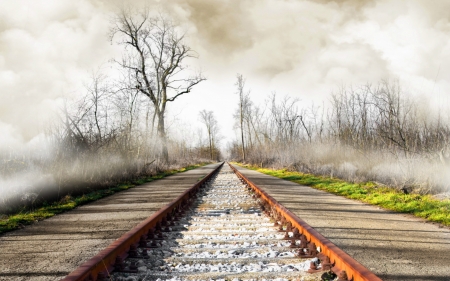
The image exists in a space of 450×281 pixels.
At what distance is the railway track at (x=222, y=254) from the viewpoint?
2.79 metres

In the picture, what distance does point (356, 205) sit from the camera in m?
7.37

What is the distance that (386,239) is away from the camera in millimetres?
4215

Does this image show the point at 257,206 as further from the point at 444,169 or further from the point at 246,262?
the point at 444,169

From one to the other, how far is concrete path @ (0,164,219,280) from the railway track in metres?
0.47

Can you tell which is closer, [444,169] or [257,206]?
[257,206]

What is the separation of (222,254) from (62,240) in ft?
7.43

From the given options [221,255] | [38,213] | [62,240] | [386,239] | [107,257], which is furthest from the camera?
[38,213]

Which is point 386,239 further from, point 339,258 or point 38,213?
point 38,213

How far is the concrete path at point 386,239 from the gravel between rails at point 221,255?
710 mm

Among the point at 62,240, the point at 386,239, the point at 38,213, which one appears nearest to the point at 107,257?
the point at 62,240

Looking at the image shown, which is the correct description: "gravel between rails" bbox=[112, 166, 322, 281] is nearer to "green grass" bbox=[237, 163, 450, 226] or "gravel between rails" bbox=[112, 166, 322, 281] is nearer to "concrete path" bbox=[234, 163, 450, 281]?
"concrete path" bbox=[234, 163, 450, 281]

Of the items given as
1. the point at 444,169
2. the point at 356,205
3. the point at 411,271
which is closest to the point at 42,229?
the point at 411,271

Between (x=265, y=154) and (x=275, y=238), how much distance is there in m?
27.5

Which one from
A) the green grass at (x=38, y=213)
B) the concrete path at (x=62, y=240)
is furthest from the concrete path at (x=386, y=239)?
the green grass at (x=38, y=213)
